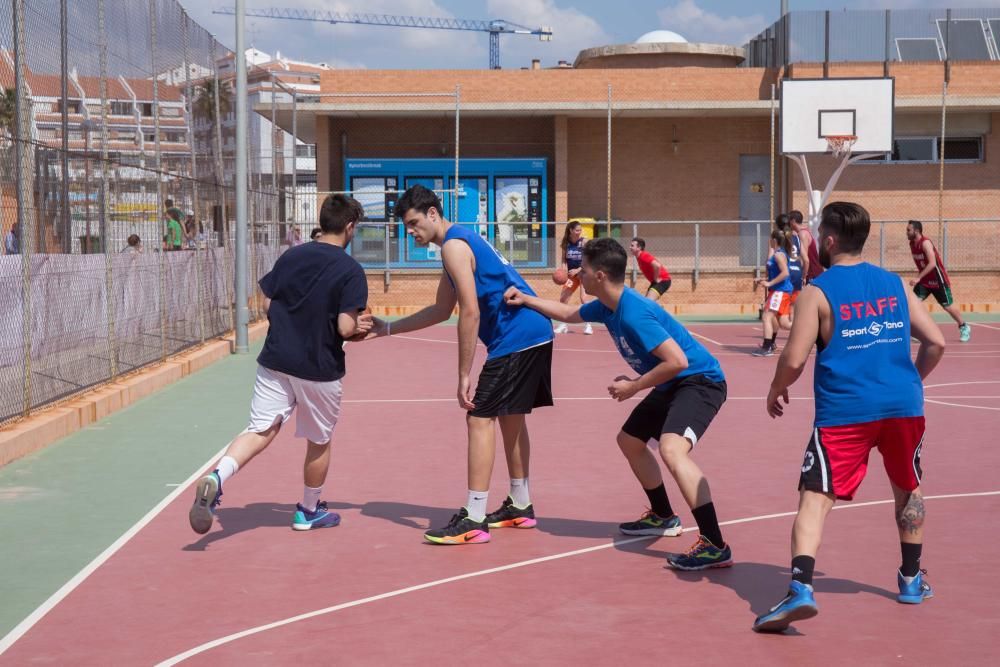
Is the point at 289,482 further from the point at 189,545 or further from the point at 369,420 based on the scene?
the point at 369,420

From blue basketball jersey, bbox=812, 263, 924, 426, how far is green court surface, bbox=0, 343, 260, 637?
370cm

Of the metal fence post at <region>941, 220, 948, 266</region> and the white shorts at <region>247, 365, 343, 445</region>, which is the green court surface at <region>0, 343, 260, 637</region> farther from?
the metal fence post at <region>941, 220, 948, 266</region>

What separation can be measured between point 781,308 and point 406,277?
1354 cm

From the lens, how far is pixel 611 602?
6.15 meters

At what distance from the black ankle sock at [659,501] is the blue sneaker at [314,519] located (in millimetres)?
1834

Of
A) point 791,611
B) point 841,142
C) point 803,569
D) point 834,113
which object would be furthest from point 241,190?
point 834,113

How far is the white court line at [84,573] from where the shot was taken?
5691 mm

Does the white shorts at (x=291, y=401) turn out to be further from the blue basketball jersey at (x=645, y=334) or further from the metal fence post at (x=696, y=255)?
the metal fence post at (x=696, y=255)

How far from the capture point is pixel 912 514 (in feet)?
19.8

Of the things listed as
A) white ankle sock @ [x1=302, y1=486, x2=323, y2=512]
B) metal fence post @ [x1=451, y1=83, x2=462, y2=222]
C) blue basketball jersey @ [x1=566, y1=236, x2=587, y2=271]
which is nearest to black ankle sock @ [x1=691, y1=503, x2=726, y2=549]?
white ankle sock @ [x1=302, y1=486, x2=323, y2=512]

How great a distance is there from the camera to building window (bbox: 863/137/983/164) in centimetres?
3406

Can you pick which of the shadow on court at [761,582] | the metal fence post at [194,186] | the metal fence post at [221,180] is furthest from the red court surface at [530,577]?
the metal fence post at [221,180]

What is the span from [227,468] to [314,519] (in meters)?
0.71

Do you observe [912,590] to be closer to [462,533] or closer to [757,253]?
[462,533]
